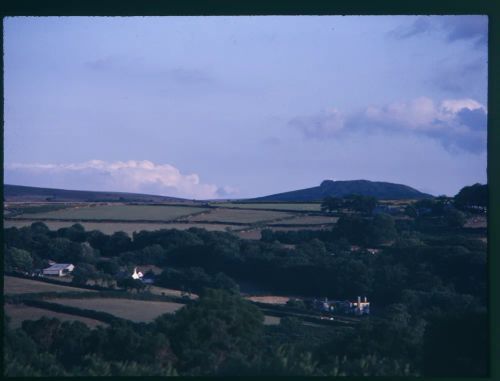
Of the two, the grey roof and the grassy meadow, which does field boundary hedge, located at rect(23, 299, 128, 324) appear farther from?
the grassy meadow

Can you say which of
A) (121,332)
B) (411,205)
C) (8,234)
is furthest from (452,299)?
(8,234)

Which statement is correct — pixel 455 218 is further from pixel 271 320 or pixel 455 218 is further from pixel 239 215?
pixel 239 215

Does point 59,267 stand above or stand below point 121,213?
below

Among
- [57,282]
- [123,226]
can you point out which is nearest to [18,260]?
[57,282]

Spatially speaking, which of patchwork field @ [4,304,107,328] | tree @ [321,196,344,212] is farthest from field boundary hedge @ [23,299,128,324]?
tree @ [321,196,344,212]

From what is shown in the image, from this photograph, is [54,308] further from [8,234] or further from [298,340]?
[298,340]

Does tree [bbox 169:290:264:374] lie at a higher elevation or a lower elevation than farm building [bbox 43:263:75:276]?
lower
